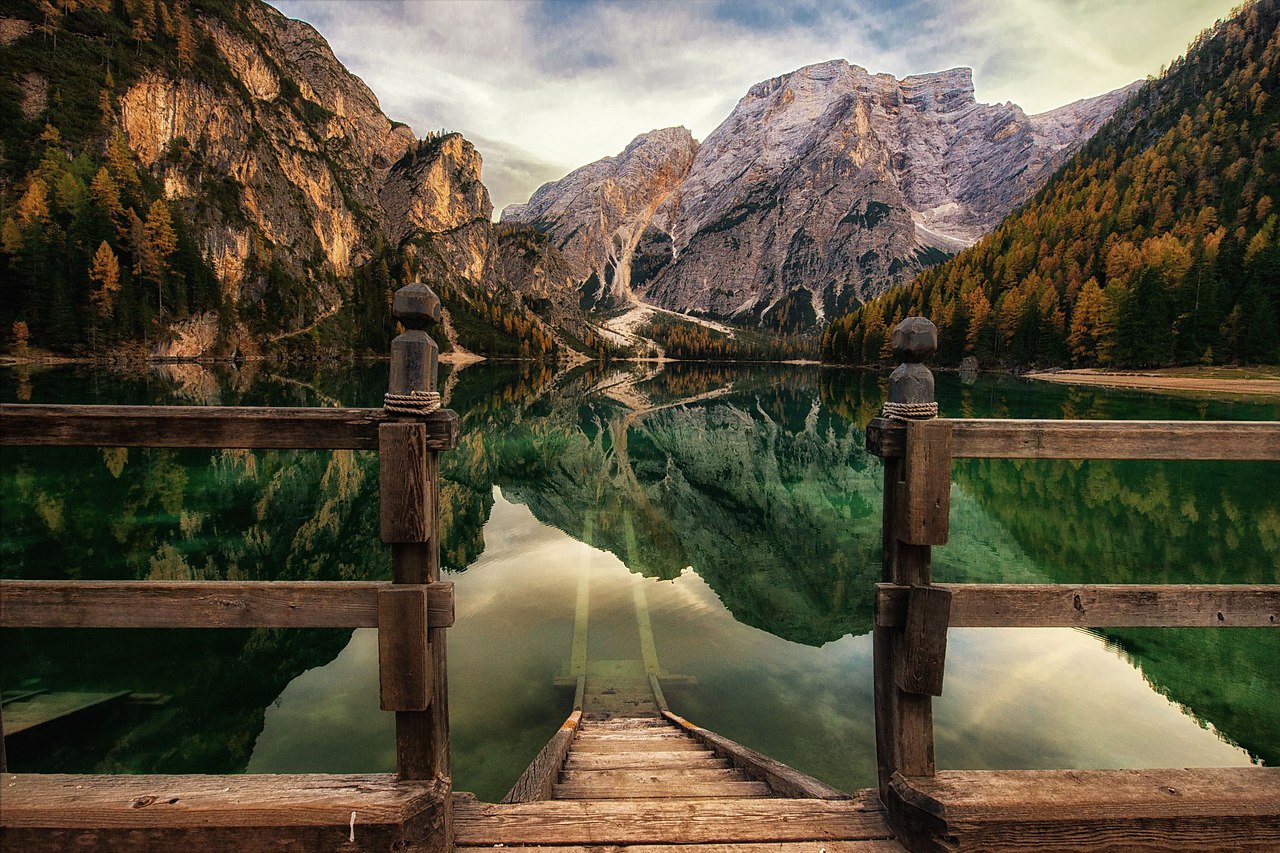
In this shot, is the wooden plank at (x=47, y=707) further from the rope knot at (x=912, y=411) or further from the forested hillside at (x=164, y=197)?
the forested hillside at (x=164, y=197)

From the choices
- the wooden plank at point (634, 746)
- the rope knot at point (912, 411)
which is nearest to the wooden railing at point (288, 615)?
the rope knot at point (912, 411)

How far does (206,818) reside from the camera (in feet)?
11.2

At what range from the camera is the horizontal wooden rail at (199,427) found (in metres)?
3.71

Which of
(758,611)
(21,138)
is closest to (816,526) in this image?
(758,611)

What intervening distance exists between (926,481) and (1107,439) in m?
1.28

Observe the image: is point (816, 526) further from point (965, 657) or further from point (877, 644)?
point (877, 644)

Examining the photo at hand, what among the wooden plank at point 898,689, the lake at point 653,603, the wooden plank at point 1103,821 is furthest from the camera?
the lake at point 653,603

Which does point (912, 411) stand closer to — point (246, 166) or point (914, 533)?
point (914, 533)

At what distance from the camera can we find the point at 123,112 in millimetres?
132125

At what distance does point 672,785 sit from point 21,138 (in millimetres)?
176306

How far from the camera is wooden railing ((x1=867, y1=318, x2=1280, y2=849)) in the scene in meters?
3.65

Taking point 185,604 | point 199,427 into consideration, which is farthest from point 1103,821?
point 199,427

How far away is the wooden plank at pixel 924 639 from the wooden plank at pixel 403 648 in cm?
331

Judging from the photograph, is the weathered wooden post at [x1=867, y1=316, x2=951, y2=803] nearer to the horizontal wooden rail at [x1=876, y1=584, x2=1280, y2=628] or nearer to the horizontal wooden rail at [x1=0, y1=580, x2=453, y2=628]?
the horizontal wooden rail at [x1=876, y1=584, x2=1280, y2=628]
